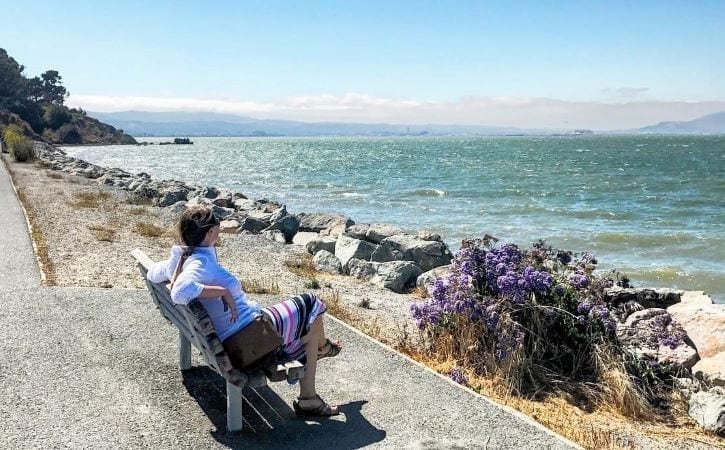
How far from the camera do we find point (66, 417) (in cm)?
478

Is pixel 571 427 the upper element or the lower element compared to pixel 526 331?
lower

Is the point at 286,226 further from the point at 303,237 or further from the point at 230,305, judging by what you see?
the point at 230,305

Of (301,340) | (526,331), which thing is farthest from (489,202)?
(301,340)

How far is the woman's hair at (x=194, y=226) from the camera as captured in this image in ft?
14.6

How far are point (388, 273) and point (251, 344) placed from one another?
682 cm

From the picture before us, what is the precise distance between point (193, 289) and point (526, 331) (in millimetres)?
3742

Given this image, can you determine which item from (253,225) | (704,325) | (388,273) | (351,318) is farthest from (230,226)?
(704,325)

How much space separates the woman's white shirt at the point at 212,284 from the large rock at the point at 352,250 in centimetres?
768

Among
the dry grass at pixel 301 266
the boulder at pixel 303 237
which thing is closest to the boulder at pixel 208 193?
the boulder at pixel 303 237

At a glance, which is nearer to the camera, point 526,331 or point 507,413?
point 507,413

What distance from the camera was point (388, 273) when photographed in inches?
438

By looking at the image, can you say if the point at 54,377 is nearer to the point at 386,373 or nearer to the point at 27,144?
the point at 386,373

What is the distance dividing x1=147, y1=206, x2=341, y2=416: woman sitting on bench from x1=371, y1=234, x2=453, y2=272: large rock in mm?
7614

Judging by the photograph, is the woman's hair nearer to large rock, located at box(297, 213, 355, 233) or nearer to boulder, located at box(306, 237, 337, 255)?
boulder, located at box(306, 237, 337, 255)
